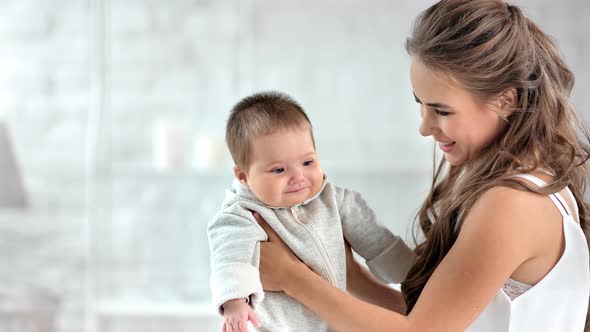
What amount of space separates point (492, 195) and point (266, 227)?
442 mm

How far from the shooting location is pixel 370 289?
5.28 feet

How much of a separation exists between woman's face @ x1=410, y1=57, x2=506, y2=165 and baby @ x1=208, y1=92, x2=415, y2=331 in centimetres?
23

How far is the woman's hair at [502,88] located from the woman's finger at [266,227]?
0.96 feet

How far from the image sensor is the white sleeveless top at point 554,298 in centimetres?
125

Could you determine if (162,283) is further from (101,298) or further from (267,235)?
(267,235)

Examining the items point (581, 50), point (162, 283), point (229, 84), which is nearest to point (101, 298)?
point (162, 283)

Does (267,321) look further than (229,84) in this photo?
No

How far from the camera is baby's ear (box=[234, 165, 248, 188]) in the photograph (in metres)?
1.41

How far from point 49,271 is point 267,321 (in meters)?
2.16

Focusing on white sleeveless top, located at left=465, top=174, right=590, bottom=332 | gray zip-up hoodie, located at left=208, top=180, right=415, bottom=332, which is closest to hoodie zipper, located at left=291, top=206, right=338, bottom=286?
gray zip-up hoodie, located at left=208, top=180, right=415, bottom=332

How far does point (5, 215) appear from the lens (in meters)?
3.24

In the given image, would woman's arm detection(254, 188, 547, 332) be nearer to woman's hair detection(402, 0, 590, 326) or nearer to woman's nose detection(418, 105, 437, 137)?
woman's hair detection(402, 0, 590, 326)

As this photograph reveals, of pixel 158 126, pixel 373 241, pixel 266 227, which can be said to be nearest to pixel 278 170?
pixel 266 227

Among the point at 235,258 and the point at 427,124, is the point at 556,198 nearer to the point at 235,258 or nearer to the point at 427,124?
the point at 427,124
